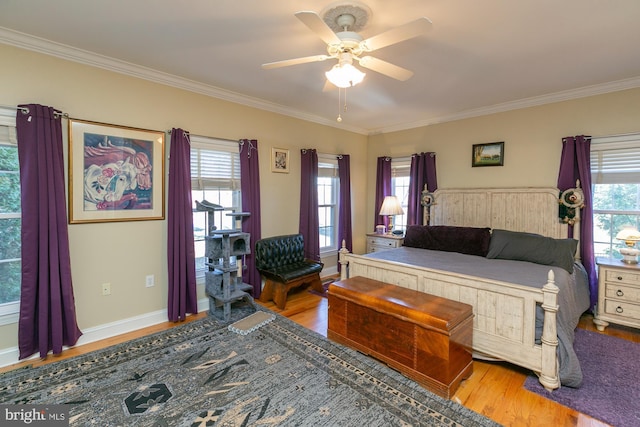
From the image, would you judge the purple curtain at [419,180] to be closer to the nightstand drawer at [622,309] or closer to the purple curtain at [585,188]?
the purple curtain at [585,188]

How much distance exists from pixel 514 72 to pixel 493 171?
151 cm

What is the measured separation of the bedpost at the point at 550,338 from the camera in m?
2.04

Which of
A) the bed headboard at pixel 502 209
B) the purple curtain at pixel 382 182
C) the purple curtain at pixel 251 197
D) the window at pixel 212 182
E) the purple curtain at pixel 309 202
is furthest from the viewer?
the purple curtain at pixel 382 182

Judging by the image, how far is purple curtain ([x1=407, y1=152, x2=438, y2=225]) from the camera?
15.2ft

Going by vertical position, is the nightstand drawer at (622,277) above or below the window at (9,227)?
below

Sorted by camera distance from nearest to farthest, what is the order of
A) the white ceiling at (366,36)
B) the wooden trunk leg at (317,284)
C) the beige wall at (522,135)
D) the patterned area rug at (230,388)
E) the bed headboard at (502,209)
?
the patterned area rug at (230,388), the white ceiling at (366,36), the beige wall at (522,135), the bed headboard at (502,209), the wooden trunk leg at (317,284)

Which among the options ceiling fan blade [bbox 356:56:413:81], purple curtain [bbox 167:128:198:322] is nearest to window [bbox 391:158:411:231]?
ceiling fan blade [bbox 356:56:413:81]

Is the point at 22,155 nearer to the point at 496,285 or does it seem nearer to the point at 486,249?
the point at 496,285

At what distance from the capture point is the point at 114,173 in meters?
2.92

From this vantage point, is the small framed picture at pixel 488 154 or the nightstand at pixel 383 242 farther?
the nightstand at pixel 383 242

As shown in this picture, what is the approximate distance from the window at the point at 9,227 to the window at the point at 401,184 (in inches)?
185

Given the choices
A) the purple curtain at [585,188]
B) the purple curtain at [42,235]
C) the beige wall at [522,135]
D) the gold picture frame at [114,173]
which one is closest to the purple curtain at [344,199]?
the beige wall at [522,135]

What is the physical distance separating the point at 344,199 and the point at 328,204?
29cm

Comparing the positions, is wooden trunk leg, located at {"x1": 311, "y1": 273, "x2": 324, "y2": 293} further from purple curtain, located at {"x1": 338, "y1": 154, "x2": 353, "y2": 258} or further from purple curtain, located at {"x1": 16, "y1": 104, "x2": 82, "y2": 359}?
purple curtain, located at {"x1": 16, "y1": 104, "x2": 82, "y2": 359}
